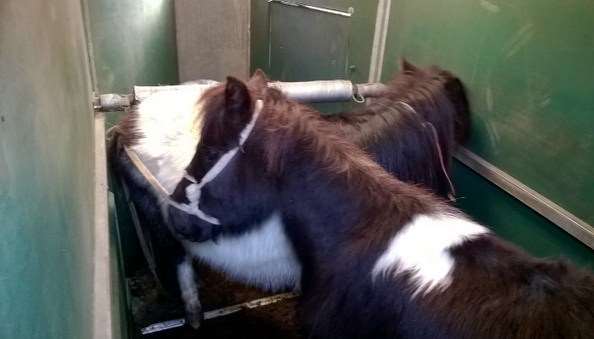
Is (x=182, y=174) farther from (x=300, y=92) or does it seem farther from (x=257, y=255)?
(x=300, y=92)

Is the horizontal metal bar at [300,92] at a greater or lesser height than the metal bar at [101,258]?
greater

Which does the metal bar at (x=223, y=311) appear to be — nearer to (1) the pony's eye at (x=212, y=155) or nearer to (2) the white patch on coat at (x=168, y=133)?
(2) the white patch on coat at (x=168, y=133)

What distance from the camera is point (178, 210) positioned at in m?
1.07

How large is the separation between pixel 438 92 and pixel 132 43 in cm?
109

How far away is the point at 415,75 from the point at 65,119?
42.1 inches

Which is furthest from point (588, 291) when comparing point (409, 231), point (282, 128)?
point (282, 128)

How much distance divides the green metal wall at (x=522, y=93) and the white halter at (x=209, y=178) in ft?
2.39

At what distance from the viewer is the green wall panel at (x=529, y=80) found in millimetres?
1074

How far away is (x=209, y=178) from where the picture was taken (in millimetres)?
959

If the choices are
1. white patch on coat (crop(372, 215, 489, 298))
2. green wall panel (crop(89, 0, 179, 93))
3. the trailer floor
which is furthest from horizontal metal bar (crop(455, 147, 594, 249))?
green wall panel (crop(89, 0, 179, 93))

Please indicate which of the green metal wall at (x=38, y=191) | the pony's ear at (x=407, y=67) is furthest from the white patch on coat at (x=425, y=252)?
the pony's ear at (x=407, y=67)

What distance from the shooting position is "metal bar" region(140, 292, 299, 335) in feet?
5.04

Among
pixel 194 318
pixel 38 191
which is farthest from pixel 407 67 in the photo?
pixel 38 191

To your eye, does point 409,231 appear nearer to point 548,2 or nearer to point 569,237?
point 569,237
